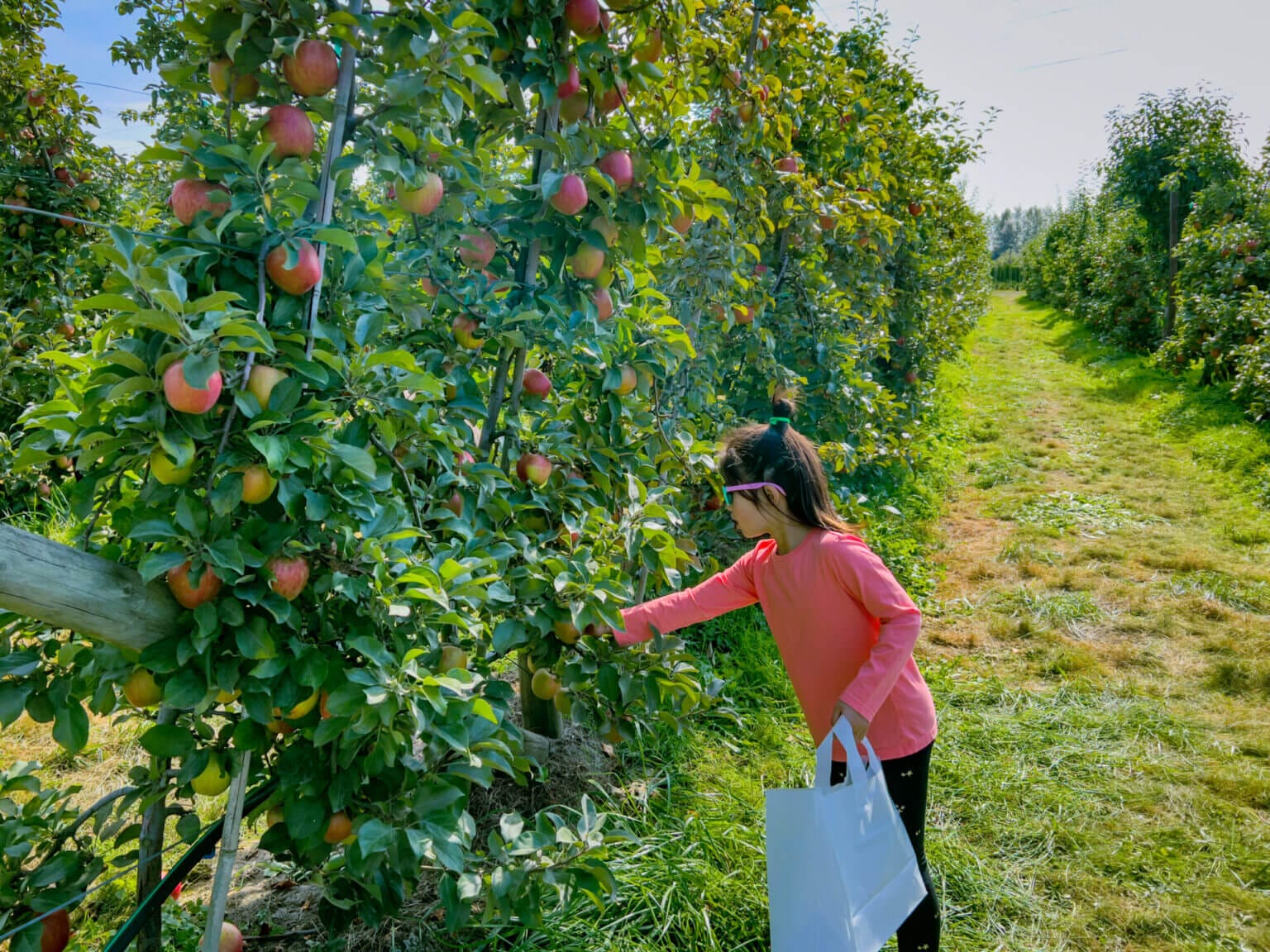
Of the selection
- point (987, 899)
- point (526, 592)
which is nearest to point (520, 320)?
point (526, 592)

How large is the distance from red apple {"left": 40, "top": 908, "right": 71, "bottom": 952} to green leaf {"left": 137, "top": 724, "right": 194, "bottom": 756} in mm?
415

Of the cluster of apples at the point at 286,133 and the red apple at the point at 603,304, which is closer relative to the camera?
the cluster of apples at the point at 286,133

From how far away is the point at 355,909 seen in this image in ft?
5.74

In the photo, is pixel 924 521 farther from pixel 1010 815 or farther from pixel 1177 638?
pixel 1010 815

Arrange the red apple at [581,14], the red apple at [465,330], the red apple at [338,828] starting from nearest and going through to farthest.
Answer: the red apple at [338,828], the red apple at [581,14], the red apple at [465,330]

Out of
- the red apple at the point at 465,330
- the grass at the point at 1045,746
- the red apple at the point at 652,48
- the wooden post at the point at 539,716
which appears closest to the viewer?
the red apple at the point at 465,330

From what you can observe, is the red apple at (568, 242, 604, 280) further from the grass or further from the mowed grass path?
the mowed grass path

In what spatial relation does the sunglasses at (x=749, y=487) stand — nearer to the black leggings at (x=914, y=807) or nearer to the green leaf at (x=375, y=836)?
the black leggings at (x=914, y=807)

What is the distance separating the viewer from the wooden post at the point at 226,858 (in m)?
1.30

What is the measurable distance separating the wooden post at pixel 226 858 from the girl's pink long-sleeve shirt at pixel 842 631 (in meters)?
0.81

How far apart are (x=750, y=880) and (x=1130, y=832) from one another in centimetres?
126

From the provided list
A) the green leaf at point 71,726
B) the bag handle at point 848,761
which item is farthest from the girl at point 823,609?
the green leaf at point 71,726

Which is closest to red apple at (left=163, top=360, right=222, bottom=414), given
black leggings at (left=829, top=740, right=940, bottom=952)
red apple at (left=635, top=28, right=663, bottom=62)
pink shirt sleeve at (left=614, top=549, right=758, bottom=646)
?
pink shirt sleeve at (left=614, top=549, right=758, bottom=646)

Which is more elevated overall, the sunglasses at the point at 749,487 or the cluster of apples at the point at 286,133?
the cluster of apples at the point at 286,133
